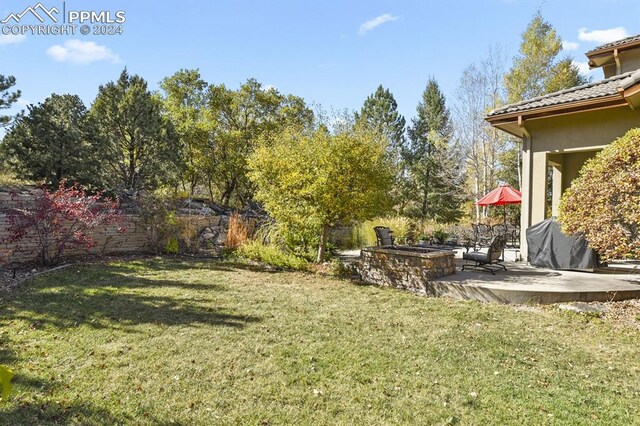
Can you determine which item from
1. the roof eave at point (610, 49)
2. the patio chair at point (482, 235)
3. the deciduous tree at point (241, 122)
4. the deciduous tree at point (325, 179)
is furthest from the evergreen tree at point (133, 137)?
the roof eave at point (610, 49)

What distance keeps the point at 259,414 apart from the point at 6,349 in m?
3.10

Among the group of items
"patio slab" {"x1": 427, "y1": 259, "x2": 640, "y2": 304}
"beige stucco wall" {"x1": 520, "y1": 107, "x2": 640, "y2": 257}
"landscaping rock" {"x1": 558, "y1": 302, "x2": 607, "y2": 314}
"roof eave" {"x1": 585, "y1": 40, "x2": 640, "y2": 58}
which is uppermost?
"roof eave" {"x1": 585, "y1": 40, "x2": 640, "y2": 58}

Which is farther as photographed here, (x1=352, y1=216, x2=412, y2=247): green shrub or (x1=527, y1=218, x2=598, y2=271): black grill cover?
(x1=352, y1=216, x2=412, y2=247): green shrub

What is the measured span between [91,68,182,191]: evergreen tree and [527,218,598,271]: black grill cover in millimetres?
13695

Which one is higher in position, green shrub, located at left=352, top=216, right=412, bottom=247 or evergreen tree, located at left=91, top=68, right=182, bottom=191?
evergreen tree, located at left=91, top=68, right=182, bottom=191

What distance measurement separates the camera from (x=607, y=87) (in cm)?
797

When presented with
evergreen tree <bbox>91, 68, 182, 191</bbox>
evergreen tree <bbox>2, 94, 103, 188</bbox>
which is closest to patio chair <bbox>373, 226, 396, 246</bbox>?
evergreen tree <bbox>2, 94, 103, 188</bbox>

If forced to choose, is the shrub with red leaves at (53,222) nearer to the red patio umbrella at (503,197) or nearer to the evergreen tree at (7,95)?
the evergreen tree at (7,95)

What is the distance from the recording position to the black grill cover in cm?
745

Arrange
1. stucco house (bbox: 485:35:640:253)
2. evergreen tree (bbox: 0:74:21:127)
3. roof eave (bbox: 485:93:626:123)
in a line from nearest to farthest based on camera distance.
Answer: roof eave (bbox: 485:93:626:123), stucco house (bbox: 485:35:640:253), evergreen tree (bbox: 0:74:21:127)

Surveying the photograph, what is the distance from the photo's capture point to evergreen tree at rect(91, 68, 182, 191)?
14.8 meters

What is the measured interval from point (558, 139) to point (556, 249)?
2547mm

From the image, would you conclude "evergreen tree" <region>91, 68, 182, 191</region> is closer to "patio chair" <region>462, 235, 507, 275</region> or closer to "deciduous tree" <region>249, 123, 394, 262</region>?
"deciduous tree" <region>249, 123, 394, 262</region>

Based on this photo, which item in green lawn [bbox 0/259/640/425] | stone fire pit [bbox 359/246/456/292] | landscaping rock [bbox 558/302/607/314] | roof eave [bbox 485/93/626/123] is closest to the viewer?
green lawn [bbox 0/259/640/425]
